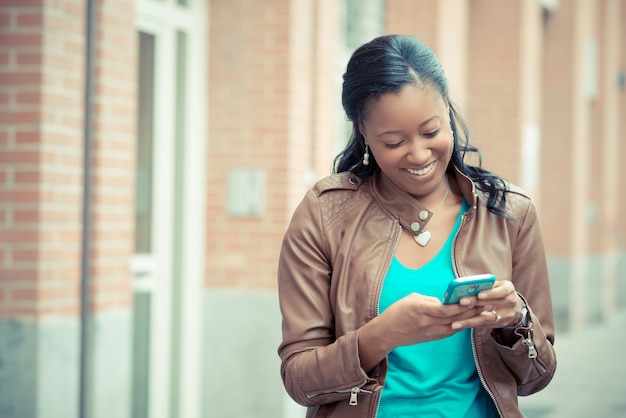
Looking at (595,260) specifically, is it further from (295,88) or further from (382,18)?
(295,88)

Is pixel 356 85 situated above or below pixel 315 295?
above

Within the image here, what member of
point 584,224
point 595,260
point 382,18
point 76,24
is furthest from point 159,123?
point 595,260

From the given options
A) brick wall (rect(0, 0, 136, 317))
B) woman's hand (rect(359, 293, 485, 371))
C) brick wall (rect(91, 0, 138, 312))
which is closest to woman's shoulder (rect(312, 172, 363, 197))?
woman's hand (rect(359, 293, 485, 371))

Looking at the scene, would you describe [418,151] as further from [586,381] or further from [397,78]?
[586,381]

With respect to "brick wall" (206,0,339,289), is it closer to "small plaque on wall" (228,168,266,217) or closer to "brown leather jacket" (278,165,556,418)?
"small plaque on wall" (228,168,266,217)

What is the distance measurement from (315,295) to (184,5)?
463cm

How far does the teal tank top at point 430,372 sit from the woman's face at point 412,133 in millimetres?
221

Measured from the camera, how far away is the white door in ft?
20.4

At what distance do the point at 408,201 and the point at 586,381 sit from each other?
8.94 m

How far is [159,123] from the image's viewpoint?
640 centimetres

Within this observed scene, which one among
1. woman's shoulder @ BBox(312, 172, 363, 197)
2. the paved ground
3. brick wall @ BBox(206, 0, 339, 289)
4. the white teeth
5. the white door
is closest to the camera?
the white teeth

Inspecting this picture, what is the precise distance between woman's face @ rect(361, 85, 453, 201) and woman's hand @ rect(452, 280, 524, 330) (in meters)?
0.35

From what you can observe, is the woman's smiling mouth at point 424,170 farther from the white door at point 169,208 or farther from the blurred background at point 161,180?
the white door at point 169,208

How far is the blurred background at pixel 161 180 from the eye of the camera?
465 cm
